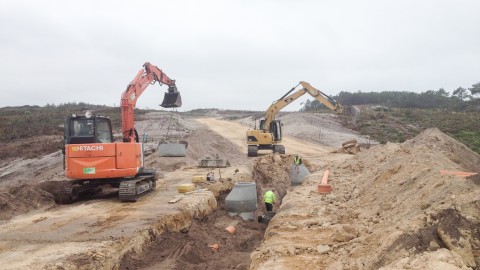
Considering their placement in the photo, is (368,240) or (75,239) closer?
(368,240)

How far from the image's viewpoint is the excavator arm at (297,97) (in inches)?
1054

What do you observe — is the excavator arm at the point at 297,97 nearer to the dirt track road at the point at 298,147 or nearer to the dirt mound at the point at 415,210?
the dirt track road at the point at 298,147

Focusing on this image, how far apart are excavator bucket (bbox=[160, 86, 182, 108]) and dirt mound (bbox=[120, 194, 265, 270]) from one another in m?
5.45

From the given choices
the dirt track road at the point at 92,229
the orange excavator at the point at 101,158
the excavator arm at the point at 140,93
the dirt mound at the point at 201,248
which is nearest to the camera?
the dirt track road at the point at 92,229

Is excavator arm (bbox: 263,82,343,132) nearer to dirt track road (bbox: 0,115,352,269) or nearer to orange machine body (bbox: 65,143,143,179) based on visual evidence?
dirt track road (bbox: 0,115,352,269)

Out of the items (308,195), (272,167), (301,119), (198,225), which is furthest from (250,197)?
(301,119)

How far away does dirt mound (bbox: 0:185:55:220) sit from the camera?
12.9 metres

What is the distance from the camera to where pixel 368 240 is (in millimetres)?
7621

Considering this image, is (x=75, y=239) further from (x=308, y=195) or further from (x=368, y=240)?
(x=308, y=195)

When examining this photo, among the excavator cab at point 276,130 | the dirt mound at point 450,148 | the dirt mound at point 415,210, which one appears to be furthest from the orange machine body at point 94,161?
the excavator cab at point 276,130

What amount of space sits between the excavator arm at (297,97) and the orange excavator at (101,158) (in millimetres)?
13475

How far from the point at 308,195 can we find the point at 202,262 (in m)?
5.52

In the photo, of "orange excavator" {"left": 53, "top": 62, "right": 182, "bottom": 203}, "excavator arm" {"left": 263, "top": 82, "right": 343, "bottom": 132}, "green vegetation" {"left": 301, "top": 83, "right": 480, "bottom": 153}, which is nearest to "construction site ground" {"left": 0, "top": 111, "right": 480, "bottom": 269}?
"orange excavator" {"left": 53, "top": 62, "right": 182, "bottom": 203}

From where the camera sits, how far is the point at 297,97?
90.7 ft
